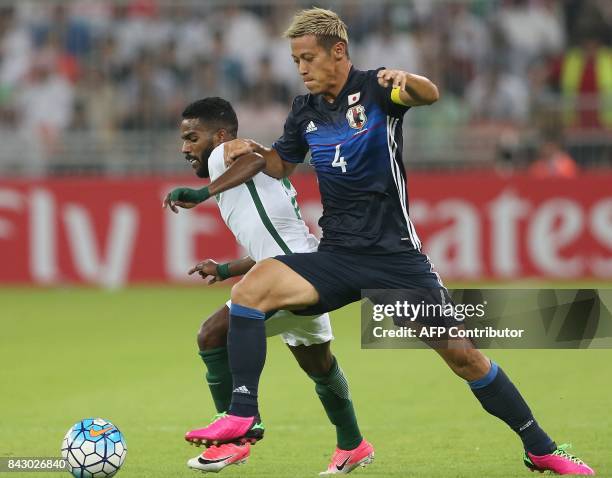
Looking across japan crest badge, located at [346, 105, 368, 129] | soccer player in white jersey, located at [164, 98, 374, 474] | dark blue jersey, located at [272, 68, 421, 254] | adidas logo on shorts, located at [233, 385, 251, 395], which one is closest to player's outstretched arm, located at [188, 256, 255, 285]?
soccer player in white jersey, located at [164, 98, 374, 474]

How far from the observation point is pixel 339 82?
6555 millimetres

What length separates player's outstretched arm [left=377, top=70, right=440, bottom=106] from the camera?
6.05 metres

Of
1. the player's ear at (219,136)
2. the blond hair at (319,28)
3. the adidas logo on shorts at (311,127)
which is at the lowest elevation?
the player's ear at (219,136)

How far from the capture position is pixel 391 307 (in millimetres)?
6383

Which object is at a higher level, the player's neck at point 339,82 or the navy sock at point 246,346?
the player's neck at point 339,82

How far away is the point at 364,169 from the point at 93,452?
1.89 m

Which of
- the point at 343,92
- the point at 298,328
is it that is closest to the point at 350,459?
the point at 298,328

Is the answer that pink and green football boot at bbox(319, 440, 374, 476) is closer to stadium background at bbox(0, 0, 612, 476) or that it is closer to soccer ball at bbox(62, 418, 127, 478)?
soccer ball at bbox(62, 418, 127, 478)

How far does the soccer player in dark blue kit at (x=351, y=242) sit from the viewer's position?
20.7ft

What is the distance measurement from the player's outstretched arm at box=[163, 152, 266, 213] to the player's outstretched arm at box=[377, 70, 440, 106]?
873mm

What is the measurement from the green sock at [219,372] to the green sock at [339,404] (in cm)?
48

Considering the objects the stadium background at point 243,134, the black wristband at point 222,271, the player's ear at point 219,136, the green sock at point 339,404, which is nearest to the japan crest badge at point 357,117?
the player's ear at point 219,136

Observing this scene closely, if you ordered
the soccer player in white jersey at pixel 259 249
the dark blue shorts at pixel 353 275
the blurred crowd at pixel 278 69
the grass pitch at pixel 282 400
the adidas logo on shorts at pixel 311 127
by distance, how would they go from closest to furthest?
the dark blue shorts at pixel 353 275, the adidas logo on shorts at pixel 311 127, the soccer player in white jersey at pixel 259 249, the grass pitch at pixel 282 400, the blurred crowd at pixel 278 69

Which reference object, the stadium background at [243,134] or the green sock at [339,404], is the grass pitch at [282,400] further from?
the stadium background at [243,134]
